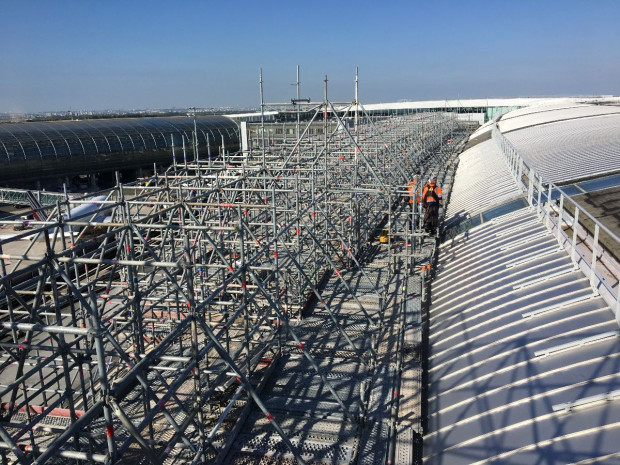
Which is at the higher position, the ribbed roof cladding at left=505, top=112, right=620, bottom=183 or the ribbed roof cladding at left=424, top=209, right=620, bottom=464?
the ribbed roof cladding at left=505, top=112, right=620, bottom=183

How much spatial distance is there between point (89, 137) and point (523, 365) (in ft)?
138

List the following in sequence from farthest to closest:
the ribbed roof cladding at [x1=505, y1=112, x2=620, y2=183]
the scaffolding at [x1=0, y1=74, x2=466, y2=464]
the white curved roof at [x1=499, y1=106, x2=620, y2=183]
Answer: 1. the white curved roof at [x1=499, y1=106, x2=620, y2=183]
2. the ribbed roof cladding at [x1=505, y1=112, x2=620, y2=183]
3. the scaffolding at [x1=0, y1=74, x2=466, y2=464]

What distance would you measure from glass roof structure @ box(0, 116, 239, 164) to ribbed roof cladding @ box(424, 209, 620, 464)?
99.5 feet

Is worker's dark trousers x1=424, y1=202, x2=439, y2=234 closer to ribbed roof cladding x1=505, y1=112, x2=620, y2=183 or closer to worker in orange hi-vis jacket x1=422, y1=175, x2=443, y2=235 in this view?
worker in orange hi-vis jacket x1=422, y1=175, x2=443, y2=235

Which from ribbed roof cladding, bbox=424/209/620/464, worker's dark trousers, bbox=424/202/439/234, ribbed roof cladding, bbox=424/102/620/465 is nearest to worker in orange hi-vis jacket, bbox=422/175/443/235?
worker's dark trousers, bbox=424/202/439/234

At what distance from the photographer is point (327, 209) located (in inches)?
612

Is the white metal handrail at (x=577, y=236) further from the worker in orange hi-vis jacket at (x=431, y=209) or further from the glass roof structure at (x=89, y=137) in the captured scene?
the glass roof structure at (x=89, y=137)

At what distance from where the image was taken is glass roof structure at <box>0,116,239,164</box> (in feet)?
120

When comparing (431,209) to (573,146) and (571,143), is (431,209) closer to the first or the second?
(573,146)

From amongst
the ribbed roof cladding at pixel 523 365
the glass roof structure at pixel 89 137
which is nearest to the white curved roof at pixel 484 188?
the ribbed roof cladding at pixel 523 365

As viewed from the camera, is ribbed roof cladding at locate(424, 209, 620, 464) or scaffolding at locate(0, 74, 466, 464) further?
scaffolding at locate(0, 74, 466, 464)

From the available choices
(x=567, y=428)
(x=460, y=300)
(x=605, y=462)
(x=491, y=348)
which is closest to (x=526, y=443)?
(x=567, y=428)

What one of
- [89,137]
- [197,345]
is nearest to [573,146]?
[197,345]

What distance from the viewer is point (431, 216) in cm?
1546
